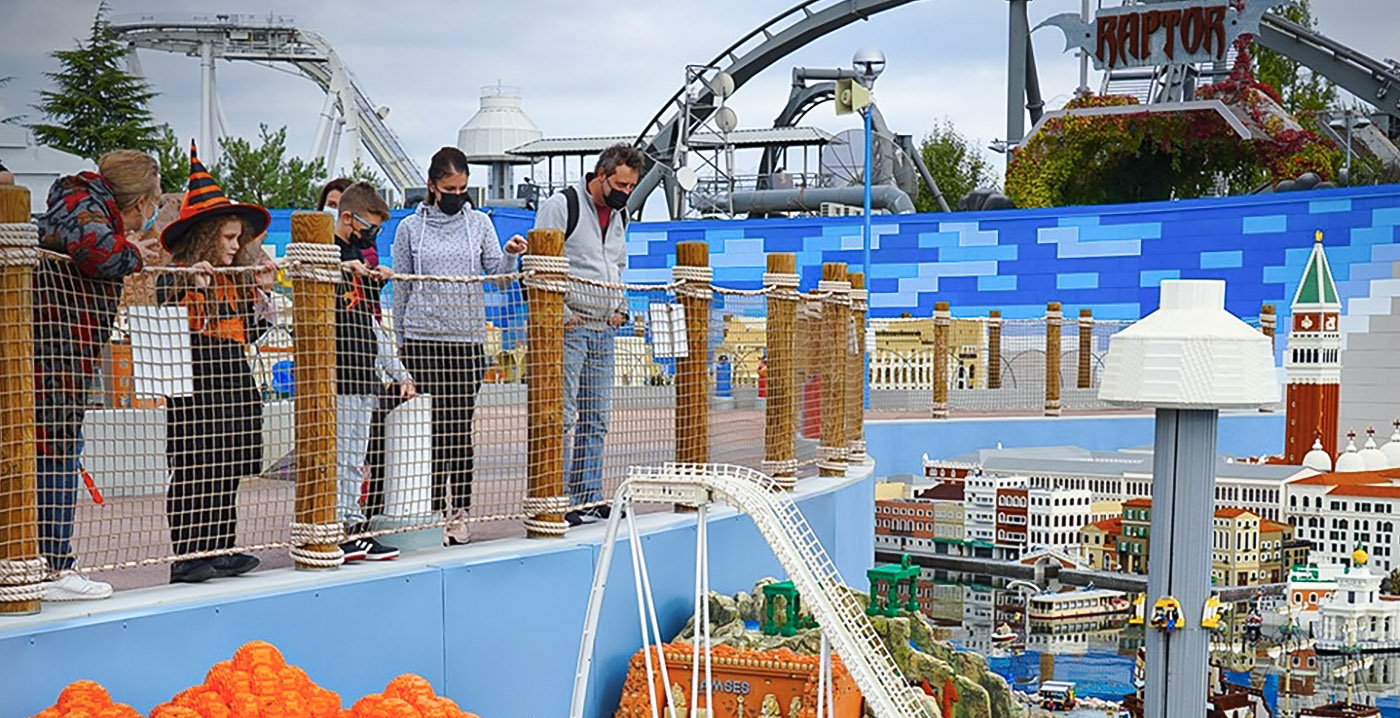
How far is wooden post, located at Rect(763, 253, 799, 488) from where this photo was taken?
7438mm

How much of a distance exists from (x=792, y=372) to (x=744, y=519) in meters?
0.91

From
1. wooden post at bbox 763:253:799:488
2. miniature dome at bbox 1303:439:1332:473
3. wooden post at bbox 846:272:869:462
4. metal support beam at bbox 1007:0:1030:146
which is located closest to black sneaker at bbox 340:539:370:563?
wooden post at bbox 763:253:799:488

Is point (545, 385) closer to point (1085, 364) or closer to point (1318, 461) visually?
point (1318, 461)

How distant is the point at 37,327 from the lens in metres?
4.33

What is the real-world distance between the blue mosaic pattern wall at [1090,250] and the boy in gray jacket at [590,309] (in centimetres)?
1226

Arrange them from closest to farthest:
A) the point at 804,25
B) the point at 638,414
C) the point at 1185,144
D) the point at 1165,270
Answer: the point at 638,414
the point at 1165,270
the point at 1185,144
the point at 804,25

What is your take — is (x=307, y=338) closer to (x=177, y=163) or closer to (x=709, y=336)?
(x=709, y=336)

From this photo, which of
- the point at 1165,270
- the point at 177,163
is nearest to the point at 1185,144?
the point at 1165,270

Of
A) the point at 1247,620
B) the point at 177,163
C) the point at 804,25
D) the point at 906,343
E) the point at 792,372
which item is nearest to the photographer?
the point at 792,372

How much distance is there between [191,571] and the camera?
472 centimetres

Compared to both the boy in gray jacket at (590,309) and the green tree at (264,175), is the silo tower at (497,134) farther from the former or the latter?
the boy in gray jacket at (590,309)

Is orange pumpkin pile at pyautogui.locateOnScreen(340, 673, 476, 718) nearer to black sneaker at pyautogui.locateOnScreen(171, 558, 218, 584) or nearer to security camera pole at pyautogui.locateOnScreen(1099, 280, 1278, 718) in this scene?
black sneaker at pyautogui.locateOnScreen(171, 558, 218, 584)

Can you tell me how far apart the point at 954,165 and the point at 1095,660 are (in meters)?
30.6

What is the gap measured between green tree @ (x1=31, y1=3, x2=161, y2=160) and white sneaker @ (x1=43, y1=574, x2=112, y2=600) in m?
28.0
